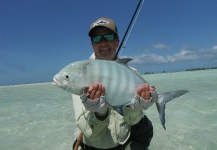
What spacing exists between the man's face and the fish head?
3.89 feet

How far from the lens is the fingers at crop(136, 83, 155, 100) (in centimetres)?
262


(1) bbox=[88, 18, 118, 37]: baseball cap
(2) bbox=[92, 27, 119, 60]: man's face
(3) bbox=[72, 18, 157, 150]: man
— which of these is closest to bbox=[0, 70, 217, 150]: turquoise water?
(3) bbox=[72, 18, 157, 150]: man

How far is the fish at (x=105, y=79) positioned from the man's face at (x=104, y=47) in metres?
0.95

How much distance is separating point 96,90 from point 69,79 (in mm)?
257

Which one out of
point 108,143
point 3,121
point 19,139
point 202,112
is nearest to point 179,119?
point 202,112

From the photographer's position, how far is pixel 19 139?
6938 millimetres

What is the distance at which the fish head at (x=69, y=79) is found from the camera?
7.56ft

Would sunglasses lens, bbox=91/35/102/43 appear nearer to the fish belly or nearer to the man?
the man

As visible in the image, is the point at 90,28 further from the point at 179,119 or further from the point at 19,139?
the point at 179,119

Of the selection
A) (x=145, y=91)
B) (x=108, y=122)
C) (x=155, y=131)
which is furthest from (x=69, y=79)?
(x=155, y=131)

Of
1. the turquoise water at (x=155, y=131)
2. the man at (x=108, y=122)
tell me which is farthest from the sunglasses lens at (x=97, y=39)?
the turquoise water at (x=155, y=131)

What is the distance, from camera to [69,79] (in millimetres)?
2307

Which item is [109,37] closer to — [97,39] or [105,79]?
[97,39]

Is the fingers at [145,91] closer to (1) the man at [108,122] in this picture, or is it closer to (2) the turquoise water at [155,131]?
(1) the man at [108,122]
